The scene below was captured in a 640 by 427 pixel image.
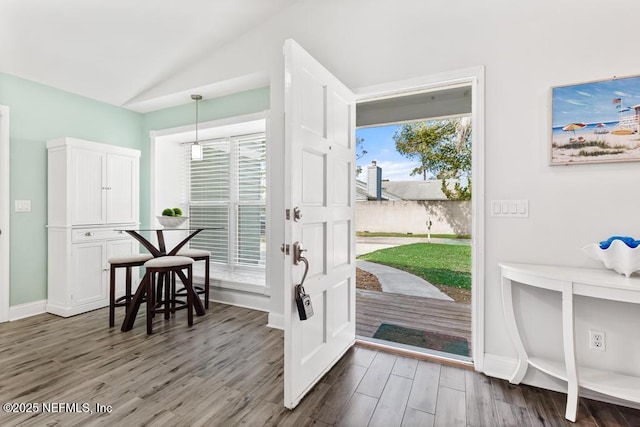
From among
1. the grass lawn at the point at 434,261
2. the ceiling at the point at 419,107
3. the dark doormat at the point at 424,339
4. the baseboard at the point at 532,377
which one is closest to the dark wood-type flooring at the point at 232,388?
the baseboard at the point at 532,377

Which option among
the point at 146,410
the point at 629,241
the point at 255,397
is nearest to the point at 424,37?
the point at 629,241

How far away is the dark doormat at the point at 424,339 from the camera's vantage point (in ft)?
8.87

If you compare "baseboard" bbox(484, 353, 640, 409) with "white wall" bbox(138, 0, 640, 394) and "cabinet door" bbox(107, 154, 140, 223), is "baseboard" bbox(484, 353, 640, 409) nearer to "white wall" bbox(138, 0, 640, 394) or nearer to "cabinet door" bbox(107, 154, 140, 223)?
"white wall" bbox(138, 0, 640, 394)

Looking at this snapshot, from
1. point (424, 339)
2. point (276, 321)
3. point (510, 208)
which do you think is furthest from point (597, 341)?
point (276, 321)

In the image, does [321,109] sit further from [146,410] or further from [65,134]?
[65,134]

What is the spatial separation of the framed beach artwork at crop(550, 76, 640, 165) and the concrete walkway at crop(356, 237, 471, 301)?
2.79 meters

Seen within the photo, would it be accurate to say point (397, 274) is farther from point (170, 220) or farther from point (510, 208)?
Answer: point (170, 220)

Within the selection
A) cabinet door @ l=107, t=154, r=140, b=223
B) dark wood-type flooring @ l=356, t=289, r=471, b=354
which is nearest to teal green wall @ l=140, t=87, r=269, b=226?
cabinet door @ l=107, t=154, r=140, b=223

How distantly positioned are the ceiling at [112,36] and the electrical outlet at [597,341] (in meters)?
3.58

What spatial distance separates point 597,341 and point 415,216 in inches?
140

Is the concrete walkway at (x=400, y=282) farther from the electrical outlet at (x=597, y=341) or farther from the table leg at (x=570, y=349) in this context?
the table leg at (x=570, y=349)

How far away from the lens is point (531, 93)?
2.05 metres

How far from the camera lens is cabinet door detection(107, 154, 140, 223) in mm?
3611

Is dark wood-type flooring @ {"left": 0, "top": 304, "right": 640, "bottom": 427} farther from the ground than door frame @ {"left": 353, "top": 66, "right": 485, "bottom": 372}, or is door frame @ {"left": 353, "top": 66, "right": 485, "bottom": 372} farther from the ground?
door frame @ {"left": 353, "top": 66, "right": 485, "bottom": 372}
